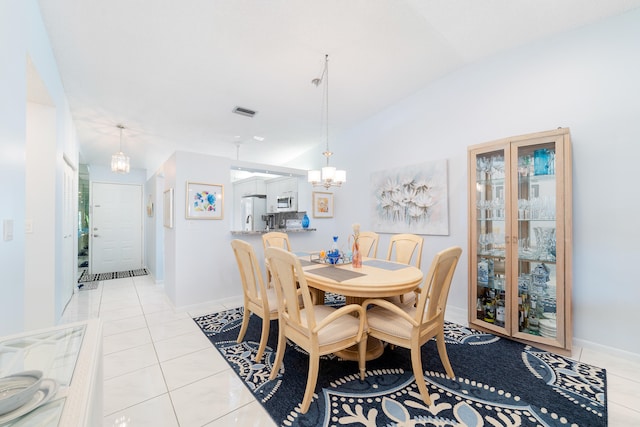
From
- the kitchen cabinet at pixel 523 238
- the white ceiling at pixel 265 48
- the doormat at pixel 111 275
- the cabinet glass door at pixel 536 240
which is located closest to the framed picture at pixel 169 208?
the white ceiling at pixel 265 48

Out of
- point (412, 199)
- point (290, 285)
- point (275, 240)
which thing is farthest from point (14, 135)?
point (412, 199)

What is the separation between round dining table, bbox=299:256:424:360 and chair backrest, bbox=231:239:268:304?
42 centimetres

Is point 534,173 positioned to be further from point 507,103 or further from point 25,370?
point 25,370

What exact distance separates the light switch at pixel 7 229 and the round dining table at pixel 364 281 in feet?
5.92

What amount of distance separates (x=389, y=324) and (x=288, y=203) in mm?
4231

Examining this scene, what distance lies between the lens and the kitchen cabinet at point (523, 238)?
2.29 m

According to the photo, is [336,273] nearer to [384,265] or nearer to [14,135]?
[384,265]

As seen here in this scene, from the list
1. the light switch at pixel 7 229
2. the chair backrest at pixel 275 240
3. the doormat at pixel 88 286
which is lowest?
the doormat at pixel 88 286

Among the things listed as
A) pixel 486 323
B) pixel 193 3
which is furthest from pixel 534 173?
pixel 193 3

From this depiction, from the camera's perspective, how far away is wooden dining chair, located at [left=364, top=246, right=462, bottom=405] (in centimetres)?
169

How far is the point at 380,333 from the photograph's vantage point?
6.17ft

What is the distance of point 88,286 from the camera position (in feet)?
15.6

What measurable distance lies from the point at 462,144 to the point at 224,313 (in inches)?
145

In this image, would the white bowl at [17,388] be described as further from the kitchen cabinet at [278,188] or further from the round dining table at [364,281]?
the kitchen cabinet at [278,188]
